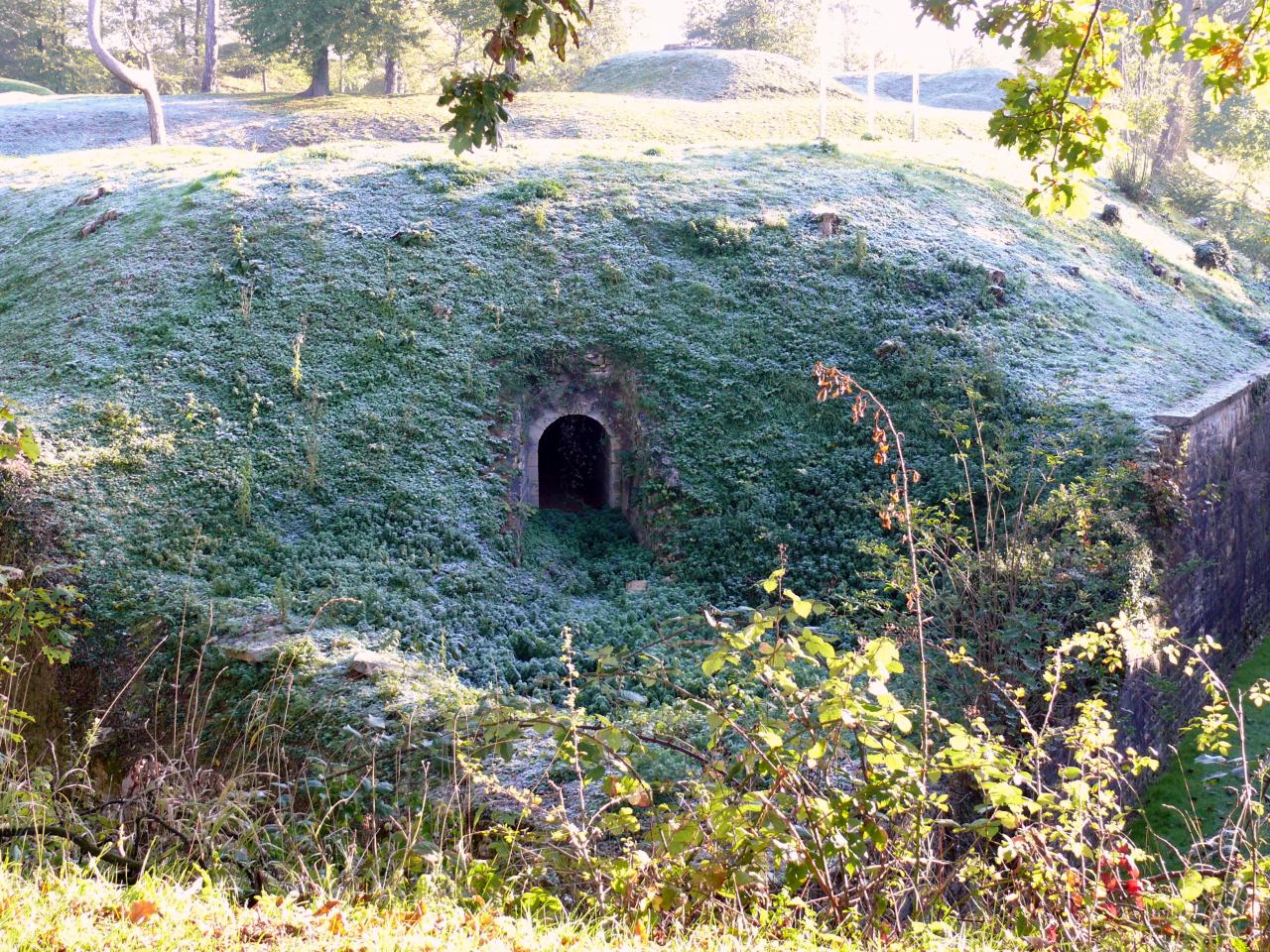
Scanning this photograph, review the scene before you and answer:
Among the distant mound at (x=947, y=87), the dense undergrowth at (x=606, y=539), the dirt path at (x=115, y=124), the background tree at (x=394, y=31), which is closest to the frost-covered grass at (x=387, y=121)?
the dirt path at (x=115, y=124)

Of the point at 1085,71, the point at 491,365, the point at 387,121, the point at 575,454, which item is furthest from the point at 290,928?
the point at 387,121

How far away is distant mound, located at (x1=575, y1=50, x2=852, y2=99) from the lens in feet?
98.5

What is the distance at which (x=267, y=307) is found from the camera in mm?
10578

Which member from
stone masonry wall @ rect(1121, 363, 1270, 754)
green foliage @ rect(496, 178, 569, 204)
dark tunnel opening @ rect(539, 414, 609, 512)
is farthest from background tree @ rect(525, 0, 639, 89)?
stone masonry wall @ rect(1121, 363, 1270, 754)

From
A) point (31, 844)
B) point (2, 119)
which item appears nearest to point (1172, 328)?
point (31, 844)

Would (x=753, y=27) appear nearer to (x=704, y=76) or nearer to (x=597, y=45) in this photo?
(x=597, y=45)

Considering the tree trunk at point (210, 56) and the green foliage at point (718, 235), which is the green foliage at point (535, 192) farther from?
the tree trunk at point (210, 56)

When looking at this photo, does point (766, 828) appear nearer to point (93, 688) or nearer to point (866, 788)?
point (866, 788)

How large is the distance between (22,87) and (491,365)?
2830 centimetres

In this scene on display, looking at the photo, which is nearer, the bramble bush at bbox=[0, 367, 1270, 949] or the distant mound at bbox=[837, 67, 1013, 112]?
the bramble bush at bbox=[0, 367, 1270, 949]

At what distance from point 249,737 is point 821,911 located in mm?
3141

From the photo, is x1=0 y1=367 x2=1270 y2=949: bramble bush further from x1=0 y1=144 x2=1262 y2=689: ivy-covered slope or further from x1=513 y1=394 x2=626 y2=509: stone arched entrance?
x1=513 y1=394 x2=626 y2=509: stone arched entrance

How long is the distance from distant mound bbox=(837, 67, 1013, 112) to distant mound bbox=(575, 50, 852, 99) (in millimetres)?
2477

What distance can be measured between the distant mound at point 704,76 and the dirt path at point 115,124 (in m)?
12.3
